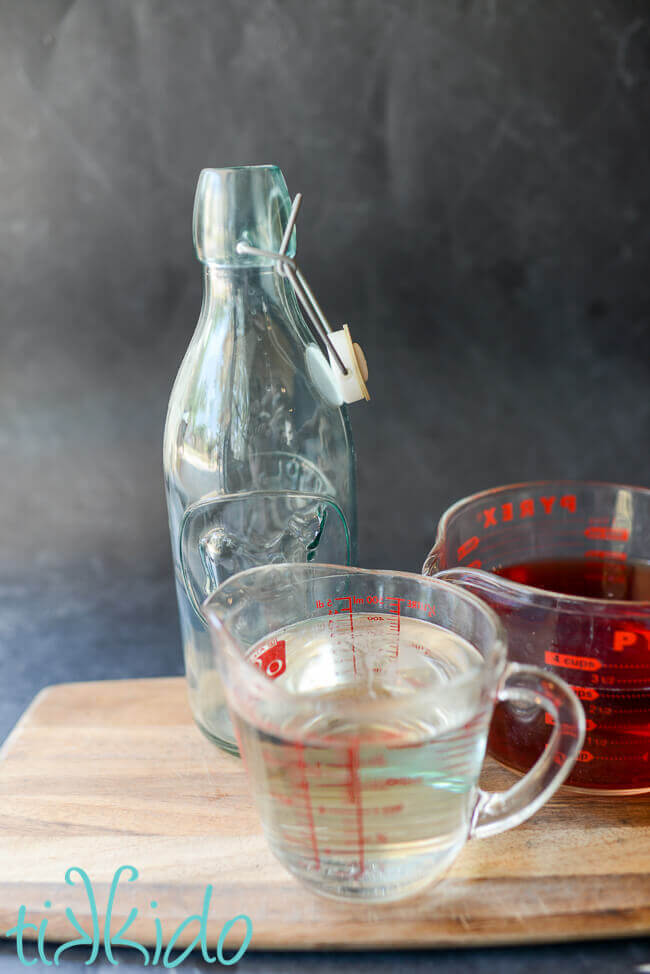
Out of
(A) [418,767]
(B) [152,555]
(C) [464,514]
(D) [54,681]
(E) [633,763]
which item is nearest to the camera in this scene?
(A) [418,767]

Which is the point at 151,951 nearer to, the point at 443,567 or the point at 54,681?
the point at 443,567

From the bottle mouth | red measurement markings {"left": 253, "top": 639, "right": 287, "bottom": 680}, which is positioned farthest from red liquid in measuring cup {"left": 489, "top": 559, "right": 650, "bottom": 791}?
the bottle mouth

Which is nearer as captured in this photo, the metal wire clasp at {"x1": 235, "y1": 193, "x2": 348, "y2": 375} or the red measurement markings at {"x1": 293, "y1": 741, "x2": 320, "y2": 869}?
the red measurement markings at {"x1": 293, "y1": 741, "x2": 320, "y2": 869}

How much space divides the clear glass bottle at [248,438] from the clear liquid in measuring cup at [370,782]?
0.64 ft

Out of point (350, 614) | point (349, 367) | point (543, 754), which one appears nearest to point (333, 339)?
point (349, 367)

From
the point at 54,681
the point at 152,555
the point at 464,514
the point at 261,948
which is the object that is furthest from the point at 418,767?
the point at 152,555

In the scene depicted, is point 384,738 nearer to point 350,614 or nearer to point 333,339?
point 350,614

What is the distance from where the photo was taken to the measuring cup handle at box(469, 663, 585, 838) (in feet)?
1.66

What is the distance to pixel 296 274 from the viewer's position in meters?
0.64

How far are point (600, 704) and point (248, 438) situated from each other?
11.3 inches

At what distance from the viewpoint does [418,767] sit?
49cm

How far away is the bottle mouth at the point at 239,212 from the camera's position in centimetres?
63

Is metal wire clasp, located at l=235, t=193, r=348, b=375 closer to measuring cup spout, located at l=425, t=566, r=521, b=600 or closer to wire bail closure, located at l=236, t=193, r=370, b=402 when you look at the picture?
wire bail closure, located at l=236, t=193, r=370, b=402

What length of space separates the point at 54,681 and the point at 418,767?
0.54 m
